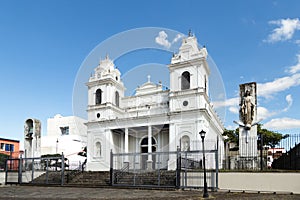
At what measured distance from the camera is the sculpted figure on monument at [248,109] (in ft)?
63.4

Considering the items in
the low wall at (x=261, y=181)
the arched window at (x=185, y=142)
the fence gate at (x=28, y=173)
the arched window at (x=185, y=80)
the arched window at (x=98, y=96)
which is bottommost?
the fence gate at (x=28, y=173)

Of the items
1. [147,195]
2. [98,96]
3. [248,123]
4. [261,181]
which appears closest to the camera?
[147,195]

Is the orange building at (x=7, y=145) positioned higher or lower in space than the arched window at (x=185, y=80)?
lower

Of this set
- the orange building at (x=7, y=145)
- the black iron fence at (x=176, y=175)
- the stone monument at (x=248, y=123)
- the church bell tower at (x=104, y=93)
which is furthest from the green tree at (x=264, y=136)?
the orange building at (x=7, y=145)

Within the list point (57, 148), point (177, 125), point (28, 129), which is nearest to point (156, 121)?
point (177, 125)

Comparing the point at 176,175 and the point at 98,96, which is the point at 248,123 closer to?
the point at 176,175

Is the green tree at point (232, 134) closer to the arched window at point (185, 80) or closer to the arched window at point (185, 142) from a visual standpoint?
the arched window at point (185, 142)

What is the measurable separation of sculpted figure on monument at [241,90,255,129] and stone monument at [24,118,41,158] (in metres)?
19.3

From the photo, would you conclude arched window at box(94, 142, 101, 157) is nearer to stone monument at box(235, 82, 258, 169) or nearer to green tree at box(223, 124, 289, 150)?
green tree at box(223, 124, 289, 150)

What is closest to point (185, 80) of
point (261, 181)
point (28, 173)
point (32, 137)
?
point (32, 137)

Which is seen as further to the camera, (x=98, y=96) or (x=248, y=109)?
(x=98, y=96)

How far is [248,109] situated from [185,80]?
14470 mm

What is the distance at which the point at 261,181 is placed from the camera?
15367 millimetres

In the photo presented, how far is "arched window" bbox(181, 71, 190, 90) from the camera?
3325cm
